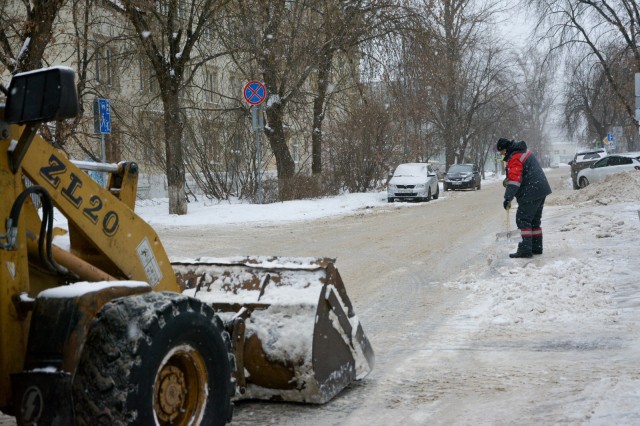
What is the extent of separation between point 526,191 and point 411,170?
19.5m

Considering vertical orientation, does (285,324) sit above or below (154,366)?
below

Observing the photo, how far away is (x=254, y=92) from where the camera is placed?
19.5 meters

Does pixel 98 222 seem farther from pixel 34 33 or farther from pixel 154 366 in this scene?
pixel 34 33

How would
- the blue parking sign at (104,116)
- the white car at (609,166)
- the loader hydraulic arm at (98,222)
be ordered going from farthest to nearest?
the white car at (609,166)
the blue parking sign at (104,116)
the loader hydraulic arm at (98,222)

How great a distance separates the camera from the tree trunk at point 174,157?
2045 centimetres

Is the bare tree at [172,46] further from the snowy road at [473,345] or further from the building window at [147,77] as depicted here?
the snowy road at [473,345]

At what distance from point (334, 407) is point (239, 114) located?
71.1 ft

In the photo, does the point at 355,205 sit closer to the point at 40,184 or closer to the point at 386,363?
the point at 386,363

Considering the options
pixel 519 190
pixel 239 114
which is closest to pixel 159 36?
pixel 239 114

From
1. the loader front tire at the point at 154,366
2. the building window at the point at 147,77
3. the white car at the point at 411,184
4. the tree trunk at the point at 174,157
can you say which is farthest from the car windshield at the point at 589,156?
the loader front tire at the point at 154,366

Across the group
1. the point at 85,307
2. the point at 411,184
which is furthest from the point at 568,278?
the point at 411,184

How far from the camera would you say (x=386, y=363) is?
217 inches

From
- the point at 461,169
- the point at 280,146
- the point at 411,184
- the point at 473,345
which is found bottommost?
the point at 473,345

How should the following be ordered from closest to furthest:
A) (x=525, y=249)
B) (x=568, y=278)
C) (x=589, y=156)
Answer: (x=568, y=278) → (x=525, y=249) → (x=589, y=156)
